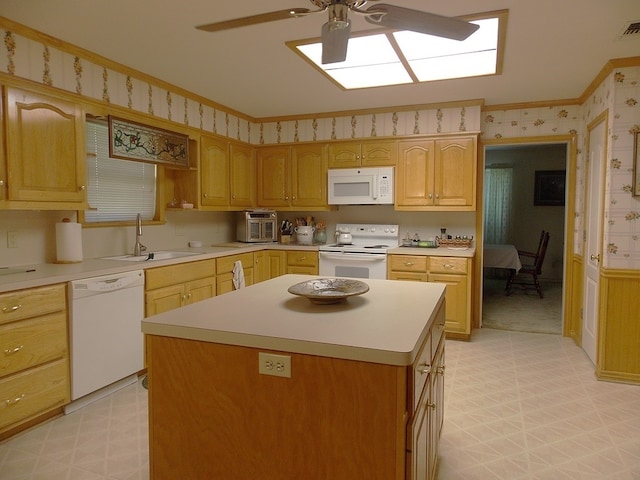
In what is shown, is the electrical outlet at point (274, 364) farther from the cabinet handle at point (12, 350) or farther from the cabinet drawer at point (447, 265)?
the cabinet drawer at point (447, 265)

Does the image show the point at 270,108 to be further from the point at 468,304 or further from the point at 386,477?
the point at 386,477

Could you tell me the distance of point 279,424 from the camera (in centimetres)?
122

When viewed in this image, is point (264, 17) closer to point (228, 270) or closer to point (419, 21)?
point (419, 21)

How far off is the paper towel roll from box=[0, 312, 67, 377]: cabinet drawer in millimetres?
629

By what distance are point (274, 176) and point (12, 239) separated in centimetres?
277

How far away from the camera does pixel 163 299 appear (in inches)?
127

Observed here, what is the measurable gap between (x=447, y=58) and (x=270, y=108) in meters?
2.10

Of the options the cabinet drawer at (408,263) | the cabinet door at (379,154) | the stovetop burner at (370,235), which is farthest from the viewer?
the stovetop burner at (370,235)

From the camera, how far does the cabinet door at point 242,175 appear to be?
4582 millimetres

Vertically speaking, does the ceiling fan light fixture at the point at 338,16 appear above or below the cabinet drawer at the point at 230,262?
above

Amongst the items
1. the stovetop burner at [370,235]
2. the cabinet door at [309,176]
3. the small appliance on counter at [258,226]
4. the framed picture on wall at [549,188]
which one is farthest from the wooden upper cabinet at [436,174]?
the framed picture on wall at [549,188]

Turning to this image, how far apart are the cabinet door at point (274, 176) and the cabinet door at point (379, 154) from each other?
3.08ft

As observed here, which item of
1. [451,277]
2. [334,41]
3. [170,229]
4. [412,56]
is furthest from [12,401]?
[451,277]

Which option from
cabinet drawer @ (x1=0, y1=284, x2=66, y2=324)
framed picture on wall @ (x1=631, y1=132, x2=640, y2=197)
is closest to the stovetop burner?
framed picture on wall @ (x1=631, y1=132, x2=640, y2=197)
